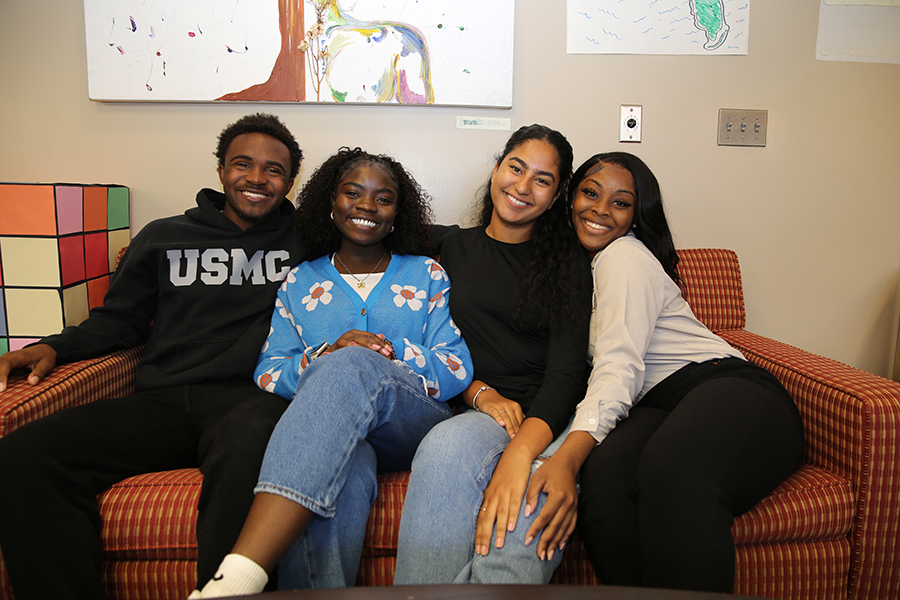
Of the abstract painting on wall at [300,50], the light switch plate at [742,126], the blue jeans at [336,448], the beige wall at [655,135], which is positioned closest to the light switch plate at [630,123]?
the beige wall at [655,135]

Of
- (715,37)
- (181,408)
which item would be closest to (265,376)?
(181,408)

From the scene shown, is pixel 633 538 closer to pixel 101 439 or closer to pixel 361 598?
pixel 361 598

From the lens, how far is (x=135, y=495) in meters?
1.03

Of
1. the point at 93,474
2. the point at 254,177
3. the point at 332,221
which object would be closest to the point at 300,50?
the point at 254,177

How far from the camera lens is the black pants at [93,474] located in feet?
2.98

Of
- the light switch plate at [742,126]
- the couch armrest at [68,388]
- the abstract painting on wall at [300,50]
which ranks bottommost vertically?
the couch armrest at [68,388]

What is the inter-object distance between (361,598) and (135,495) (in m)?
0.69

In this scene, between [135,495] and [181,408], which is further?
[181,408]

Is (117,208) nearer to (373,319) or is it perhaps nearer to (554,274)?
(373,319)

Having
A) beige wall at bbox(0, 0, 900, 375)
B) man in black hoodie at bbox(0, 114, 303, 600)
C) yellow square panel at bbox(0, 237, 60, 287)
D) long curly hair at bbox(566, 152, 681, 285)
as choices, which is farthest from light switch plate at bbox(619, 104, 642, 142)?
yellow square panel at bbox(0, 237, 60, 287)

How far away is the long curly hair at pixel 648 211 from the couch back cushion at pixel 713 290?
38cm

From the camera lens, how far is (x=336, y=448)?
908 mm

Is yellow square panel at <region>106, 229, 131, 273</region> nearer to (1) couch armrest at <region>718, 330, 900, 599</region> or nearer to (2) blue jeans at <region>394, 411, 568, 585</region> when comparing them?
(2) blue jeans at <region>394, 411, 568, 585</region>

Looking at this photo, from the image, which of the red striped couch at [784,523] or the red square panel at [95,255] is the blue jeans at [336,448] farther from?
the red square panel at [95,255]
